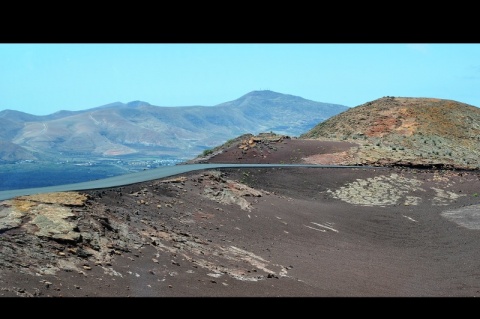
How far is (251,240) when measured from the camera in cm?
1903

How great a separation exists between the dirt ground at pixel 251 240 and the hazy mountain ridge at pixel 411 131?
8917mm

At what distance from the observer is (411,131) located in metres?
49.7

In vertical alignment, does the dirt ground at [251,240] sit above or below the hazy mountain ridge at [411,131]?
below

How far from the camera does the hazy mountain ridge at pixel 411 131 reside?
135 ft

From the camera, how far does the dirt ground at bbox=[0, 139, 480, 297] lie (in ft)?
40.5

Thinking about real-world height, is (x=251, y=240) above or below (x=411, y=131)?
below

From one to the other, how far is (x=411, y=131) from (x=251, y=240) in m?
35.1

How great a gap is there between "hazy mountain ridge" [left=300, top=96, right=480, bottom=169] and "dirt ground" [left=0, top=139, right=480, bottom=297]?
351 inches

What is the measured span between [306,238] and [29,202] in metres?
10.8

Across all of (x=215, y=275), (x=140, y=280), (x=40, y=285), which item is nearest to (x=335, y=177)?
(x=215, y=275)

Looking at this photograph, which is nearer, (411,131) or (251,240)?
(251,240)

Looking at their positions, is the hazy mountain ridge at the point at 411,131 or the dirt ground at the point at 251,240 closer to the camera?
the dirt ground at the point at 251,240

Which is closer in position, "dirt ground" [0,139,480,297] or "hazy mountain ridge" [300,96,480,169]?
"dirt ground" [0,139,480,297]
